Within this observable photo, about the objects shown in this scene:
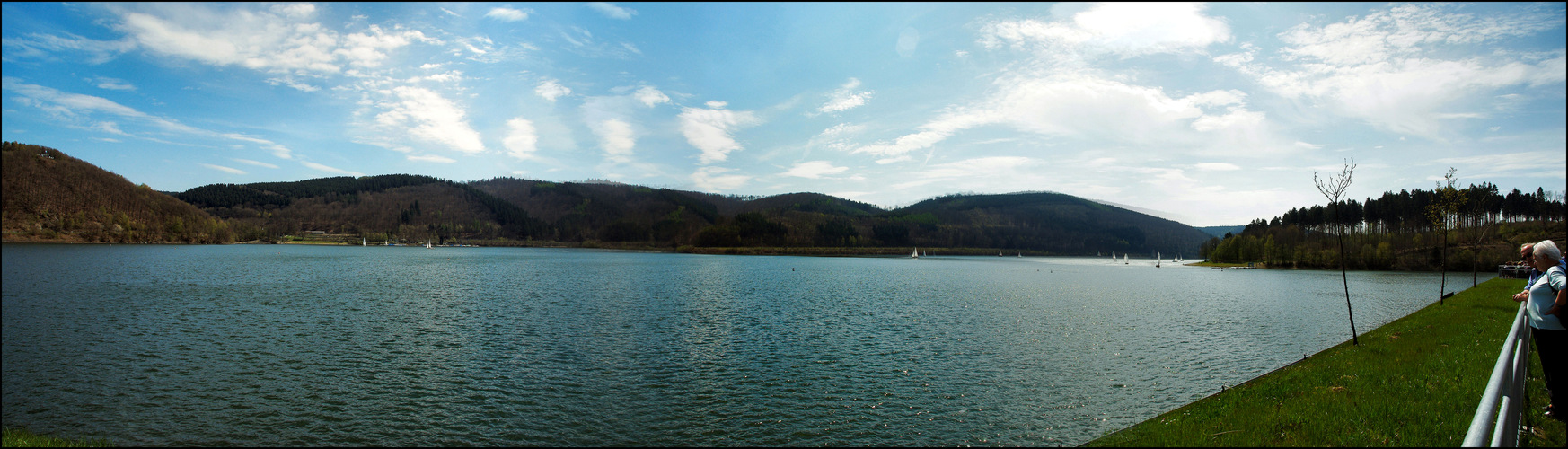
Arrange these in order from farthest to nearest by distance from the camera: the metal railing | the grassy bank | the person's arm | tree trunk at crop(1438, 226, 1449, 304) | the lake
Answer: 1. tree trunk at crop(1438, 226, 1449, 304)
2. the lake
3. the grassy bank
4. the person's arm
5. the metal railing

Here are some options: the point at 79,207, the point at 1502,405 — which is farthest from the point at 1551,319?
the point at 79,207

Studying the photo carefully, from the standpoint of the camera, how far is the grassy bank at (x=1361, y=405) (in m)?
7.77

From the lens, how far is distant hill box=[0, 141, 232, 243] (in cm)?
10819

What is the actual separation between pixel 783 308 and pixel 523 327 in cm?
1352

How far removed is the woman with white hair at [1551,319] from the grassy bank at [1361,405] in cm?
52

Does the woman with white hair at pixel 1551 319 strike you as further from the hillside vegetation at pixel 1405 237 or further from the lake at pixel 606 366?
the hillside vegetation at pixel 1405 237

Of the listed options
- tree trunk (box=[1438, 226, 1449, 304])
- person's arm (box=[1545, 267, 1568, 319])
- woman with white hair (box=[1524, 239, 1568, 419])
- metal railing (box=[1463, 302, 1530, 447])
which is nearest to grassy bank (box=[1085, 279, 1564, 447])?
woman with white hair (box=[1524, 239, 1568, 419])

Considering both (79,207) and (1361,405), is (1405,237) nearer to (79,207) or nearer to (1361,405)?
(1361,405)

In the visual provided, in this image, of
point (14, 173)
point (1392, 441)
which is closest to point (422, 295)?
point (1392, 441)

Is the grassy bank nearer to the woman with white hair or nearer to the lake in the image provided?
the woman with white hair

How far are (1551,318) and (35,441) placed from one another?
22113 millimetres

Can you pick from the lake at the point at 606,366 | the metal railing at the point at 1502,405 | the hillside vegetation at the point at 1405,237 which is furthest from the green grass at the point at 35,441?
the hillside vegetation at the point at 1405,237

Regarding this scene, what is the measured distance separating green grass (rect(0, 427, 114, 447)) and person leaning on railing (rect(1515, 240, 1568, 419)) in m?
21.3

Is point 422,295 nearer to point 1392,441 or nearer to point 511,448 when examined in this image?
point 511,448
